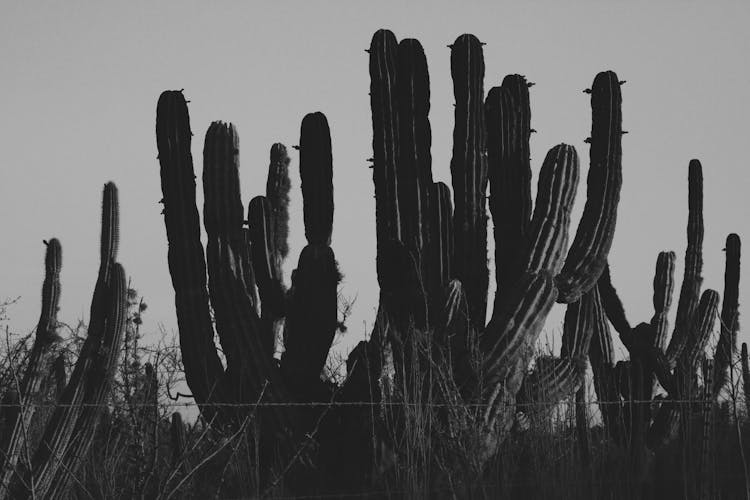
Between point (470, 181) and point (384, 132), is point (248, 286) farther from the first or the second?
A: point (470, 181)

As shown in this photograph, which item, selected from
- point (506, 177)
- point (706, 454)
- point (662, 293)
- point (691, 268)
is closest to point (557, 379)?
point (506, 177)

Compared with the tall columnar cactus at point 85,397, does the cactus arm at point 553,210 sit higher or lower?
higher

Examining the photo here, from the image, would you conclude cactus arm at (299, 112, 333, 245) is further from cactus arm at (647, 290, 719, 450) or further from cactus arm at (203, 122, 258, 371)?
cactus arm at (647, 290, 719, 450)

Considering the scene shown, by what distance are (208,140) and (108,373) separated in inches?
115

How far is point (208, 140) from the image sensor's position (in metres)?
11.4

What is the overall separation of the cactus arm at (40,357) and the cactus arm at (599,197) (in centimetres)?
522

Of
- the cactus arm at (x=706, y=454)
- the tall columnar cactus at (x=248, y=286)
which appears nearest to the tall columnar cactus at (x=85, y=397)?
the tall columnar cactus at (x=248, y=286)

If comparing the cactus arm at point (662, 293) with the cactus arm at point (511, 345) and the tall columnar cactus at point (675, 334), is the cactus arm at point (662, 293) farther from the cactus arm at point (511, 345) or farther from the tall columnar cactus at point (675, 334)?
the cactus arm at point (511, 345)

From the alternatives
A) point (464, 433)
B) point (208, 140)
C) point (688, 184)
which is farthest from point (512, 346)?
point (688, 184)

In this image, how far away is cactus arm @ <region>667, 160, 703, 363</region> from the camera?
1450 cm

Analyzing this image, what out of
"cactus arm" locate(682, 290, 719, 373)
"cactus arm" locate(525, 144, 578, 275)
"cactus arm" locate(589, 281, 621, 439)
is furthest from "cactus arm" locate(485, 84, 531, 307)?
"cactus arm" locate(682, 290, 719, 373)

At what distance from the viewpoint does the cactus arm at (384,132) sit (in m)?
Answer: 11.5

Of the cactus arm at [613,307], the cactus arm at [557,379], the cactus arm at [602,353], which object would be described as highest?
the cactus arm at [613,307]

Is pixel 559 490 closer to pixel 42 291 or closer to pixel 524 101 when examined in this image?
pixel 524 101
